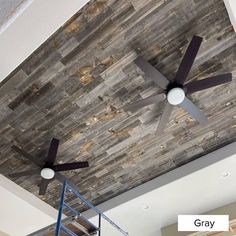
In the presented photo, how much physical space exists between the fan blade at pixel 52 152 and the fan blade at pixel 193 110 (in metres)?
1.71

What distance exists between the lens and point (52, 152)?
4.32 meters

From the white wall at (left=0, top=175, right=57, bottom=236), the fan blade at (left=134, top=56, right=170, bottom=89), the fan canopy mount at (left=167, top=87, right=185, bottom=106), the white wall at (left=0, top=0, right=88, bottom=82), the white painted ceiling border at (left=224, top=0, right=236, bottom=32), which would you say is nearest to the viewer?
the white wall at (left=0, top=0, right=88, bottom=82)

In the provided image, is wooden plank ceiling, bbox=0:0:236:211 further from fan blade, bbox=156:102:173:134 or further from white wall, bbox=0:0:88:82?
white wall, bbox=0:0:88:82

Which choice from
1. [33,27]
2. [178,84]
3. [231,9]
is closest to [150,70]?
[178,84]

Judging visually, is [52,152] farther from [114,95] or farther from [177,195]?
[177,195]

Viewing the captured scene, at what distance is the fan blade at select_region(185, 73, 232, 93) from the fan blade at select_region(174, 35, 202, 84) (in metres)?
0.12

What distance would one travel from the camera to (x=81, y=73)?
12.2ft

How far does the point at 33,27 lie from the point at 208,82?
1.91 meters

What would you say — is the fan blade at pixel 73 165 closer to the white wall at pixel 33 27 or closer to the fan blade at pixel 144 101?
the fan blade at pixel 144 101

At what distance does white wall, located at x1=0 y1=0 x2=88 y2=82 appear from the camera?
97.3 inches

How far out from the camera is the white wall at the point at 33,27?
2.47 m

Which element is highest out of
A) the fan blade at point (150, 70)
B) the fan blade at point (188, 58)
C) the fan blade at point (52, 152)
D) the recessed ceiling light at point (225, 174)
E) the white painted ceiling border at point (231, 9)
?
the white painted ceiling border at point (231, 9)

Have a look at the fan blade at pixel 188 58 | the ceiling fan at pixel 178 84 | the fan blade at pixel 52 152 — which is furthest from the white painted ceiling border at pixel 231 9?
the fan blade at pixel 52 152

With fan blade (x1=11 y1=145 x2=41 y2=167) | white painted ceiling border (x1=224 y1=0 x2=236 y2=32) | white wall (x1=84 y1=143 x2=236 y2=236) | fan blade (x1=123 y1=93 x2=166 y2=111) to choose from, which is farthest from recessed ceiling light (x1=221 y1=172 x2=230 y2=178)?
fan blade (x1=11 y1=145 x2=41 y2=167)
